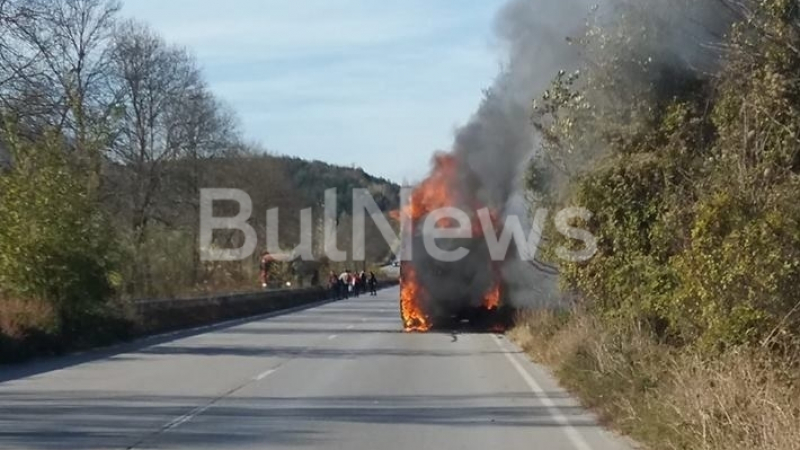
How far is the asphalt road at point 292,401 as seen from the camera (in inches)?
547

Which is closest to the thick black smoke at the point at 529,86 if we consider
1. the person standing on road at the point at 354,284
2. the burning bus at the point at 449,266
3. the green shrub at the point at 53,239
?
the burning bus at the point at 449,266

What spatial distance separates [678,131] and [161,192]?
1852 inches

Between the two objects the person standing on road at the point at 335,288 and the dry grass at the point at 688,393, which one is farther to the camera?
the person standing on road at the point at 335,288

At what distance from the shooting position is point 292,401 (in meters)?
17.7

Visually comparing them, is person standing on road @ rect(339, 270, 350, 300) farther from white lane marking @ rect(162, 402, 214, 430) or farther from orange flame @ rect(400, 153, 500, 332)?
white lane marking @ rect(162, 402, 214, 430)

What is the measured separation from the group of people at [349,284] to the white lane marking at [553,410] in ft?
184

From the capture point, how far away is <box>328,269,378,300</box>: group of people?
82062 mm

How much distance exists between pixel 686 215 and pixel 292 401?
5.70 m

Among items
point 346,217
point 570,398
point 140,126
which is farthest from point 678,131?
point 346,217

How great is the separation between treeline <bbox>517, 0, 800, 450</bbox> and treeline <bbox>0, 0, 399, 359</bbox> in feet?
37.0

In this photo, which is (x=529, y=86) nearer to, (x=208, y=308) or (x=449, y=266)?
(x=449, y=266)

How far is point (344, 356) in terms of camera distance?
2688 cm

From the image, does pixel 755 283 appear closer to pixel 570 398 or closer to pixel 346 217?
pixel 570 398

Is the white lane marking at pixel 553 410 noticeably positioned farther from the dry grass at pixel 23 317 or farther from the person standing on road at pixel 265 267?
the person standing on road at pixel 265 267
